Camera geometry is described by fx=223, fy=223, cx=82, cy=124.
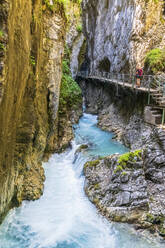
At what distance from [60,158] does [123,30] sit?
1412cm

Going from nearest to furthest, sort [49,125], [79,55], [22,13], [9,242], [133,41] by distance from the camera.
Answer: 1. [22,13]
2. [9,242]
3. [49,125]
4. [133,41]
5. [79,55]

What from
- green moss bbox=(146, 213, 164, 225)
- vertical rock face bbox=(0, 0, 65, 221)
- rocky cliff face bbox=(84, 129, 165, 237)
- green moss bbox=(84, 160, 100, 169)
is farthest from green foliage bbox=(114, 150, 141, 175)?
vertical rock face bbox=(0, 0, 65, 221)

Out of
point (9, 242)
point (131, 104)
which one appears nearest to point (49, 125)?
point (9, 242)

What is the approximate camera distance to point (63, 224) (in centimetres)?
805

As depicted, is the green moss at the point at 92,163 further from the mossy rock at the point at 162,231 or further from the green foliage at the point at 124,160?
the mossy rock at the point at 162,231

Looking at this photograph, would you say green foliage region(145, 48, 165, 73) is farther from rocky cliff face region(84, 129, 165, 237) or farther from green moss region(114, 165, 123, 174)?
green moss region(114, 165, 123, 174)

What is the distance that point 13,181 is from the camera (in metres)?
7.70

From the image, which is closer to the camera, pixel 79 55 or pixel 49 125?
pixel 49 125

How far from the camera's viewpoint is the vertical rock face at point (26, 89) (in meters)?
5.35

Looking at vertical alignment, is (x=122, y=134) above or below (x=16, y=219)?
above

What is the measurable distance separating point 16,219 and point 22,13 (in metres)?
6.73

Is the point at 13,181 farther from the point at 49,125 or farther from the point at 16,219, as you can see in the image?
the point at 49,125

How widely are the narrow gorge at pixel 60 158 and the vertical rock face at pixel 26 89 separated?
0.03 m

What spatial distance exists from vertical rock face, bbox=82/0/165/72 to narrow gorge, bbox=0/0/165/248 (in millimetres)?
220
